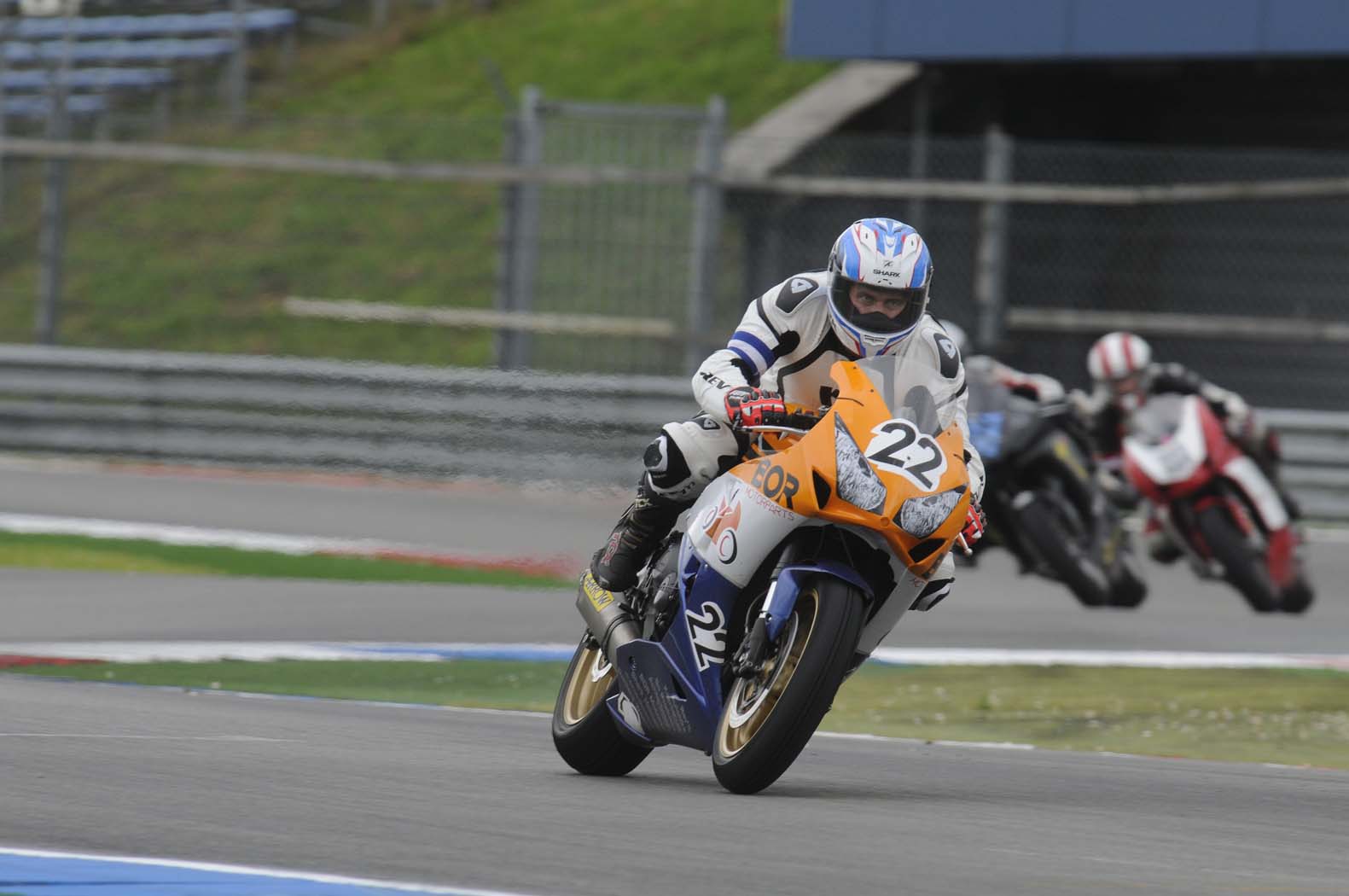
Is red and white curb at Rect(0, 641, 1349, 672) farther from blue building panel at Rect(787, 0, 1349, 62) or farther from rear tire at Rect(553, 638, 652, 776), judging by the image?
blue building panel at Rect(787, 0, 1349, 62)

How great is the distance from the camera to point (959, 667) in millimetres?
11078

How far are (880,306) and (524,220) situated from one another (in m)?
12.1

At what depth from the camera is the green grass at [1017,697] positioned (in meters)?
9.20

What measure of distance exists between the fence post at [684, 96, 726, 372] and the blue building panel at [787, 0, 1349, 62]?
4.47 metres

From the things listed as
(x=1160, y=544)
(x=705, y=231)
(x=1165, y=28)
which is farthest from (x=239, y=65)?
(x=1160, y=544)

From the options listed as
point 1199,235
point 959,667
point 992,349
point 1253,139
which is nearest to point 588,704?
point 959,667

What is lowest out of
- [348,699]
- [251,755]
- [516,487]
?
[516,487]

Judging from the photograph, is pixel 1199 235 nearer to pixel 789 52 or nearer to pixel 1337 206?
pixel 1337 206

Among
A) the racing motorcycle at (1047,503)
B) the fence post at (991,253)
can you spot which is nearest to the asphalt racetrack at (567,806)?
the racing motorcycle at (1047,503)

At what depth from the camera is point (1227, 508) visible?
45.0 ft

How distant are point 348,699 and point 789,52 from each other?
14.3 meters

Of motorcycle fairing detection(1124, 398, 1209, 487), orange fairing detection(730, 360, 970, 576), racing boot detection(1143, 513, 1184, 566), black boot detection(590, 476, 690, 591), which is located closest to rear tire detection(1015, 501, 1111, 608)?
motorcycle fairing detection(1124, 398, 1209, 487)

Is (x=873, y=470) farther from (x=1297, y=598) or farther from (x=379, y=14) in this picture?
(x=379, y=14)

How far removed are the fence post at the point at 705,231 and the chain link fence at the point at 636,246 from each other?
2 cm
